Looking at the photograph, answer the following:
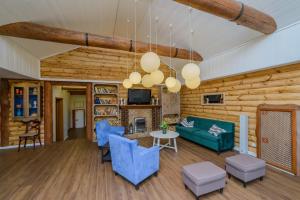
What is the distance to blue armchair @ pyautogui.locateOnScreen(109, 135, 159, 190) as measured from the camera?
2506 mm

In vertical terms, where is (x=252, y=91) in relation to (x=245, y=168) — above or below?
above

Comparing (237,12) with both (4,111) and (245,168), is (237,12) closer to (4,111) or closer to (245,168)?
(245,168)

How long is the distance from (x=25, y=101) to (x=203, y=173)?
579 centimetres

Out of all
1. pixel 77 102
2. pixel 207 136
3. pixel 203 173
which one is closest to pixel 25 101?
pixel 77 102

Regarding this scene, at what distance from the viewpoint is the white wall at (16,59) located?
318 cm

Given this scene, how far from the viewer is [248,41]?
11.5ft

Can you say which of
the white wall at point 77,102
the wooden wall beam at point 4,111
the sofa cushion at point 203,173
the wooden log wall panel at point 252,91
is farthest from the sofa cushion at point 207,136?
the white wall at point 77,102

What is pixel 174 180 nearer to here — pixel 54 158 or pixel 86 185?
pixel 86 185

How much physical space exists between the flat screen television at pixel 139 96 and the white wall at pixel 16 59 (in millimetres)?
3399

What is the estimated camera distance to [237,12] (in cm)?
233

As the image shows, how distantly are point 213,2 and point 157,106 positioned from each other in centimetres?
483

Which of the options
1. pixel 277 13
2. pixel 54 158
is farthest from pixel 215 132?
pixel 54 158

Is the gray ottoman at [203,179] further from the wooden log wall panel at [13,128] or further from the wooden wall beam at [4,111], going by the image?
the wooden wall beam at [4,111]

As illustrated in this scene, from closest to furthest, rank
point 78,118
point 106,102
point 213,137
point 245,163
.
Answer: point 245,163, point 213,137, point 106,102, point 78,118
